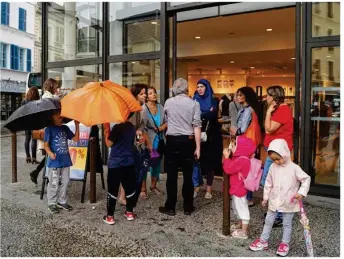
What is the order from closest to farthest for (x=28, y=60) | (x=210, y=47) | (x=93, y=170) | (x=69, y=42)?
(x=93, y=170), (x=69, y=42), (x=210, y=47), (x=28, y=60)

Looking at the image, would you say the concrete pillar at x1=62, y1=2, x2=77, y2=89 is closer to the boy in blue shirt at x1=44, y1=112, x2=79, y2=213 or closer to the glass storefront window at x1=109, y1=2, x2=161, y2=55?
the glass storefront window at x1=109, y1=2, x2=161, y2=55

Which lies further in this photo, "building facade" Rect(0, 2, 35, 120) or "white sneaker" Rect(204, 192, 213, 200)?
"building facade" Rect(0, 2, 35, 120)

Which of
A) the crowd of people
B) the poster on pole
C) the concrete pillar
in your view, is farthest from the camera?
the concrete pillar

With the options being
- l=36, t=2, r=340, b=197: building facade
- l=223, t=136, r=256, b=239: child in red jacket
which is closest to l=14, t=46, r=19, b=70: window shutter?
l=36, t=2, r=340, b=197: building facade

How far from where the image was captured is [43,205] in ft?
19.4

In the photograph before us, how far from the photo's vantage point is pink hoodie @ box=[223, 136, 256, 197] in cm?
433

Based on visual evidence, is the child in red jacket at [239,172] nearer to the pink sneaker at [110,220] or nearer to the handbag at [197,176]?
the pink sneaker at [110,220]

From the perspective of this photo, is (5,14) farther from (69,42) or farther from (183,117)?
(183,117)

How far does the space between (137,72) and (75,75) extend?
2040mm

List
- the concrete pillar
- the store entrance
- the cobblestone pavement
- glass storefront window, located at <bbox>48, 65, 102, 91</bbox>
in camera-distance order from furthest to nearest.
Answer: the store entrance < the concrete pillar < glass storefront window, located at <bbox>48, 65, 102, 91</bbox> < the cobblestone pavement

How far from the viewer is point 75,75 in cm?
971

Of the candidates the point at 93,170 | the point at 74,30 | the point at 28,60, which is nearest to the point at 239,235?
the point at 93,170

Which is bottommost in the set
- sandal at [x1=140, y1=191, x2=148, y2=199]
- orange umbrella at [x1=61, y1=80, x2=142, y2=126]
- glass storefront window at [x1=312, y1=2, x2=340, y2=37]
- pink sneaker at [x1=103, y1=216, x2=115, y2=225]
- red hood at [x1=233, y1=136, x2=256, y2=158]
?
pink sneaker at [x1=103, y1=216, x2=115, y2=225]

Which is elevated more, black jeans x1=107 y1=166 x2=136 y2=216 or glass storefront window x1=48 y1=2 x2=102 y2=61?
glass storefront window x1=48 y1=2 x2=102 y2=61
